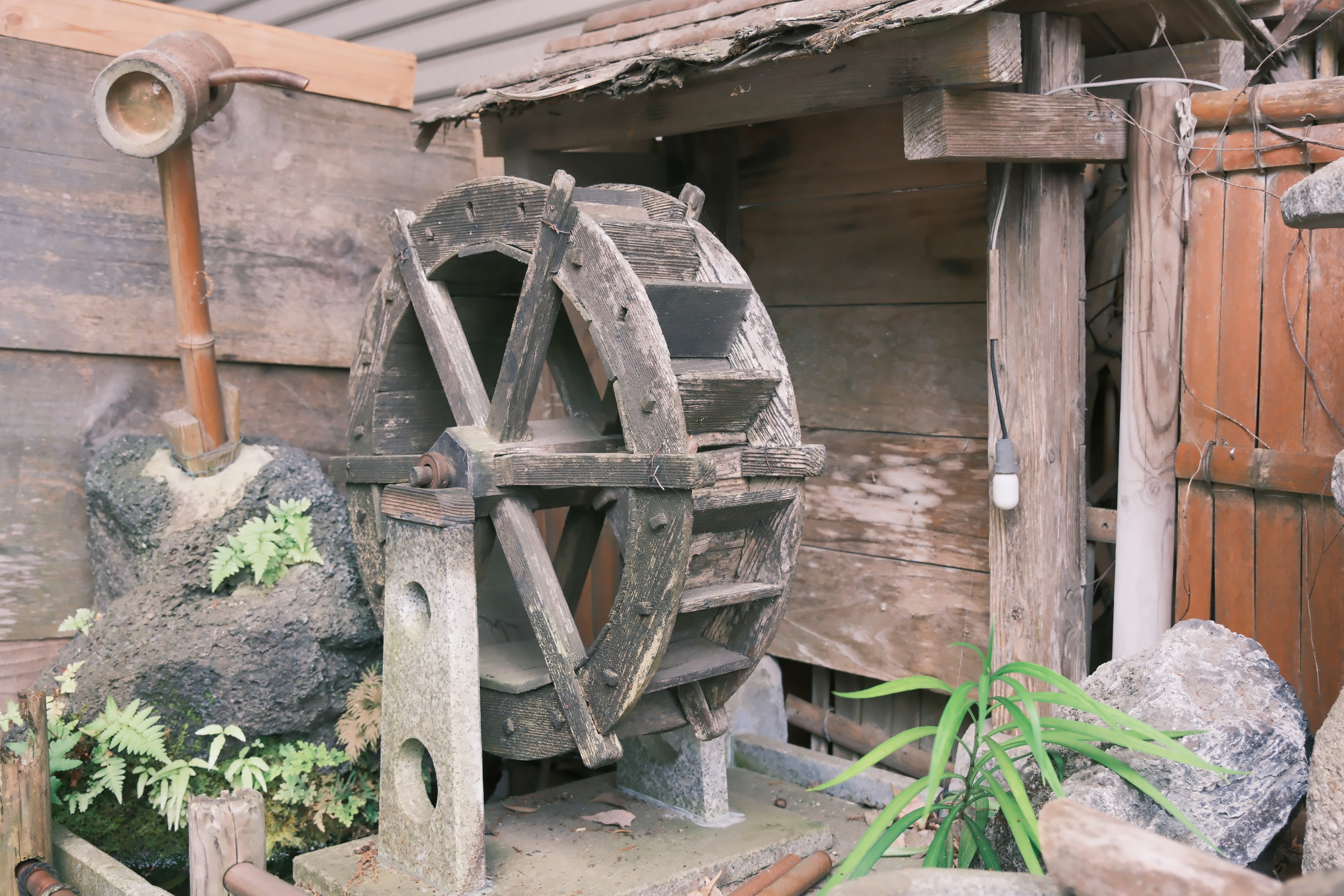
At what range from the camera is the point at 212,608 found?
12.8ft

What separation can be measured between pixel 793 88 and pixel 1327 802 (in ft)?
7.72

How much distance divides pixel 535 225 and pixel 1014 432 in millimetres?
1643

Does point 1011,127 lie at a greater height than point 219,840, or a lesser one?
greater

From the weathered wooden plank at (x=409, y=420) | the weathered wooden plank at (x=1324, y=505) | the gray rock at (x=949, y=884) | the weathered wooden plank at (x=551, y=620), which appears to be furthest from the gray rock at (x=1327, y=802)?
the weathered wooden plank at (x=409, y=420)

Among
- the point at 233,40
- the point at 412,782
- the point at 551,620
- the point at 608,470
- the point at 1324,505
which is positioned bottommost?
the point at 412,782

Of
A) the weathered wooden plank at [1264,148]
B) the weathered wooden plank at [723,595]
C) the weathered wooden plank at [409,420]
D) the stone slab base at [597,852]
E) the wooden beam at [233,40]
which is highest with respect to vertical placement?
the wooden beam at [233,40]

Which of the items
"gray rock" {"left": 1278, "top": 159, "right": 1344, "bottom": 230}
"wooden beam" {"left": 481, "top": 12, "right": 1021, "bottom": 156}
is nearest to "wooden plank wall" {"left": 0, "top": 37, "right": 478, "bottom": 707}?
"wooden beam" {"left": 481, "top": 12, "right": 1021, "bottom": 156}

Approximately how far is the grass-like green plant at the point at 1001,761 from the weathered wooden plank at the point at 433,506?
1.13m

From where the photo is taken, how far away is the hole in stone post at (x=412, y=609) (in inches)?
121

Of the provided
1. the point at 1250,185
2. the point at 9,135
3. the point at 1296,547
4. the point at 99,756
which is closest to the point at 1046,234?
the point at 1250,185

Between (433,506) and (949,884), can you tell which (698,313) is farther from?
(949,884)

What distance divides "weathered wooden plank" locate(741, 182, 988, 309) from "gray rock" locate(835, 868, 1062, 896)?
2390 millimetres

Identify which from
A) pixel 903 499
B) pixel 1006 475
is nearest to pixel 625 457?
pixel 1006 475

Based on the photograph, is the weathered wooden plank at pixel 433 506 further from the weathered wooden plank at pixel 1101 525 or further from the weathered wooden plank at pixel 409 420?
the weathered wooden plank at pixel 1101 525
